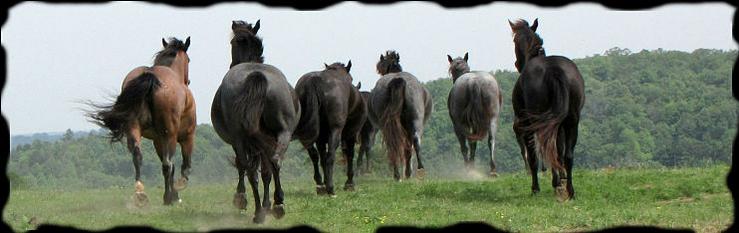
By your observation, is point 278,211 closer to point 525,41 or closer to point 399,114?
point 525,41

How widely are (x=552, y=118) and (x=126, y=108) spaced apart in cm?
574

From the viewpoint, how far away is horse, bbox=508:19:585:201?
1138 centimetres

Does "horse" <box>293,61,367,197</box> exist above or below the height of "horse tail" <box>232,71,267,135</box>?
below

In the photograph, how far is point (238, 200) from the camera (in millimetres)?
11641

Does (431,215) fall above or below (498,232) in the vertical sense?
below

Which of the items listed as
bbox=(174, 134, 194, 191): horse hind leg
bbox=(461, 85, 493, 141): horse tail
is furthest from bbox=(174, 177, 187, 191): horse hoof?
bbox=(461, 85, 493, 141): horse tail

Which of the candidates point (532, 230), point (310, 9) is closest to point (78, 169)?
point (532, 230)

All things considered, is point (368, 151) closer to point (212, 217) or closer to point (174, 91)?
point (174, 91)

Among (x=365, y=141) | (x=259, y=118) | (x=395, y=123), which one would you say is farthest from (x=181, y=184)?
(x=365, y=141)

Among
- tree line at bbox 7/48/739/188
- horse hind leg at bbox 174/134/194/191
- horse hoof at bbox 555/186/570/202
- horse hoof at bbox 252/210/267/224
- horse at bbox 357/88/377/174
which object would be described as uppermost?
horse hoof at bbox 252/210/267/224

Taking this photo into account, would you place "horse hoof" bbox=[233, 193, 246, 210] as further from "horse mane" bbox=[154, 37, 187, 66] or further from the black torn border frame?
the black torn border frame

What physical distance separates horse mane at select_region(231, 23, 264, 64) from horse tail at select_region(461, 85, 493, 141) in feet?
25.0

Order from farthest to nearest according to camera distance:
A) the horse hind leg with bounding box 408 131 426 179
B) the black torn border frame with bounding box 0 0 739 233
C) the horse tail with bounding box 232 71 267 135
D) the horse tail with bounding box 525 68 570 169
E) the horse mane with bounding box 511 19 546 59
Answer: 1. the horse hind leg with bounding box 408 131 426 179
2. the horse mane with bounding box 511 19 546 59
3. the horse tail with bounding box 525 68 570 169
4. the horse tail with bounding box 232 71 267 135
5. the black torn border frame with bounding box 0 0 739 233

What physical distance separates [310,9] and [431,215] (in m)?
8.19
